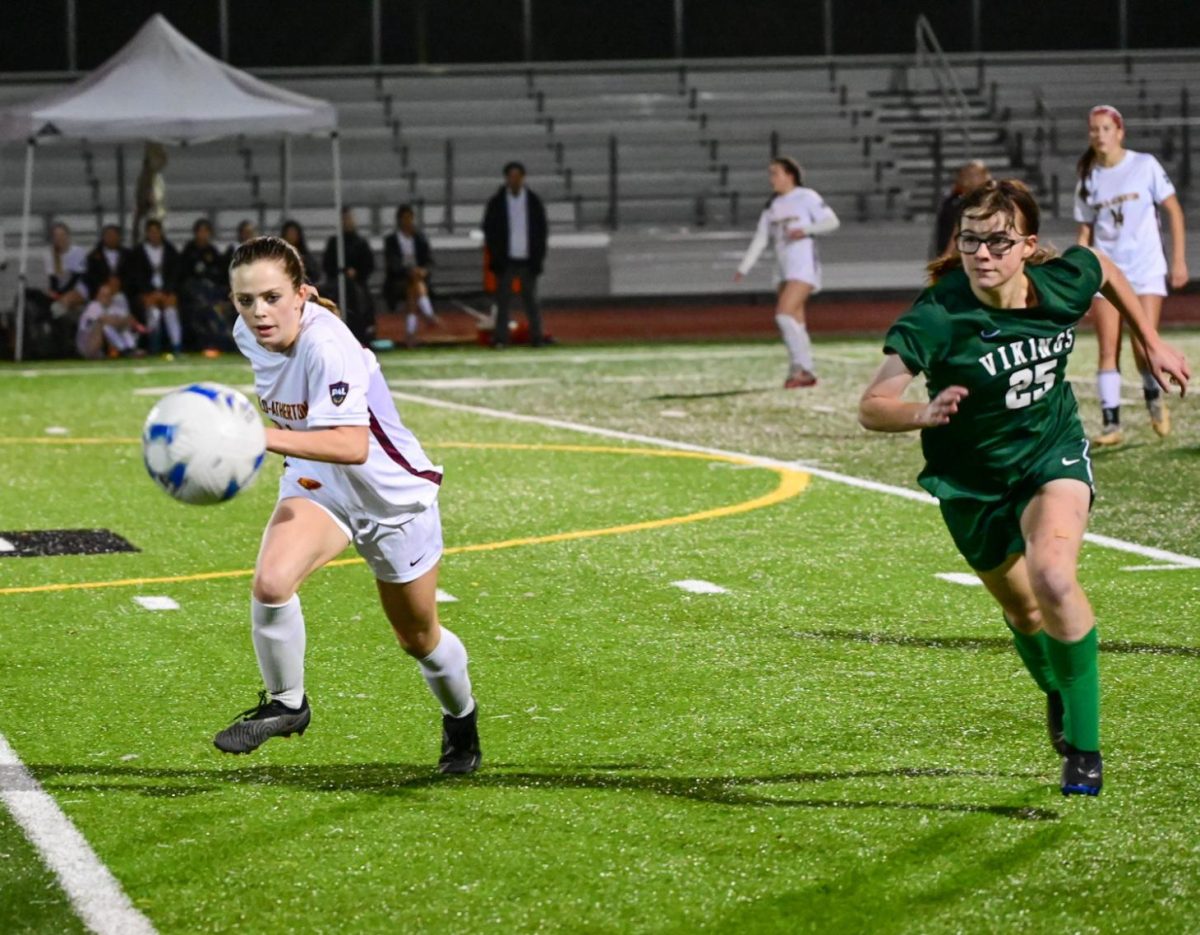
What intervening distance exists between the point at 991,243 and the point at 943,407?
71 cm

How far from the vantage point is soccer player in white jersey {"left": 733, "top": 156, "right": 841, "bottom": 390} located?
→ 18.2m

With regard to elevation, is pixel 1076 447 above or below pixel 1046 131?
below

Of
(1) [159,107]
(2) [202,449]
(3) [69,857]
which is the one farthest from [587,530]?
(1) [159,107]

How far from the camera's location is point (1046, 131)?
3544 cm

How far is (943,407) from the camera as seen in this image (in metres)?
5.11

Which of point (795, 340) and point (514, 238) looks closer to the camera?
point (795, 340)

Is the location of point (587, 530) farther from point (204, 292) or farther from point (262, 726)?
point (204, 292)

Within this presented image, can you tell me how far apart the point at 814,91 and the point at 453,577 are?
28638 mm

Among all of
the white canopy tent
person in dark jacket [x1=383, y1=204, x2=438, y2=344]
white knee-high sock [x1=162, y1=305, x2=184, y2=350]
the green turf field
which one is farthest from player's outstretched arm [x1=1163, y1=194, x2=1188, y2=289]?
white knee-high sock [x1=162, y1=305, x2=184, y2=350]

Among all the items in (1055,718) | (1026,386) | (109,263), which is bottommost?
(1055,718)

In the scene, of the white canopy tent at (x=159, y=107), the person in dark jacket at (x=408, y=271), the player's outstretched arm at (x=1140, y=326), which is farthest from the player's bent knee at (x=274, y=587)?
the person in dark jacket at (x=408, y=271)

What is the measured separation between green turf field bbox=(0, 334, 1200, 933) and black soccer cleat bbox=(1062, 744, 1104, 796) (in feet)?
0.23

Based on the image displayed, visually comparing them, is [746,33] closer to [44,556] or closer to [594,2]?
[594,2]

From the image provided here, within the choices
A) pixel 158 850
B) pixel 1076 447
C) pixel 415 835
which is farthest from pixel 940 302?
pixel 158 850
